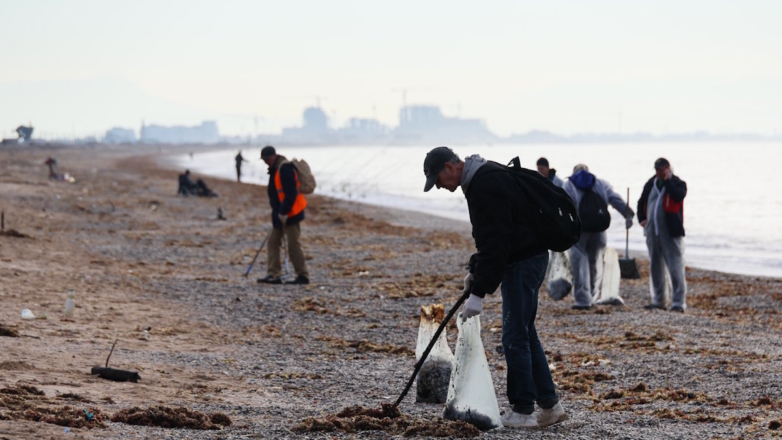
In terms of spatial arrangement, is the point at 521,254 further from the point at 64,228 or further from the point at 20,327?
the point at 64,228

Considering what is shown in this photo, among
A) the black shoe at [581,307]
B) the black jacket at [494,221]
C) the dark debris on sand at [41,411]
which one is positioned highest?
the black jacket at [494,221]

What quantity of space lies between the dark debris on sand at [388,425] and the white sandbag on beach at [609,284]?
623 centimetres

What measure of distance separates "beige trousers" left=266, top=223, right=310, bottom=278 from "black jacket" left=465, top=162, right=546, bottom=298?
25.2 ft

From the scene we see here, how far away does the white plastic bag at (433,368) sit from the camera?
6512 mm

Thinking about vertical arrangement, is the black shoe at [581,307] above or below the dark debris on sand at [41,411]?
below

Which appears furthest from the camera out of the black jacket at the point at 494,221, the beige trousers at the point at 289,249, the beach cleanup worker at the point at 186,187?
the beach cleanup worker at the point at 186,187

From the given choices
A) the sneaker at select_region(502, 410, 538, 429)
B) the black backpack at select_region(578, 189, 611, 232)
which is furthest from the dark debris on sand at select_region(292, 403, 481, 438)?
the black backpack at select_region(578, 189, 611, 232)

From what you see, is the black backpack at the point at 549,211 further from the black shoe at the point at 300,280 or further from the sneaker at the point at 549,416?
the black shoe at the point at 300,280

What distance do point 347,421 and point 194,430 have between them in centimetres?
94

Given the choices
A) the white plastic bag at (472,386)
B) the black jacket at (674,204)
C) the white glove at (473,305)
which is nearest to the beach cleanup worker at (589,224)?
the black jacket at (674,204)

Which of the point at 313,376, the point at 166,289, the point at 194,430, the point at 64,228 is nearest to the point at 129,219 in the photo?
the point at 64,228

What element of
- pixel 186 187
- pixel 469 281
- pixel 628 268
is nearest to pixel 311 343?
pixel 469 281

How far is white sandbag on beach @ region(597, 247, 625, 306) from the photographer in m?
11.4

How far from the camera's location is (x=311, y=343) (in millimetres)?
9211
